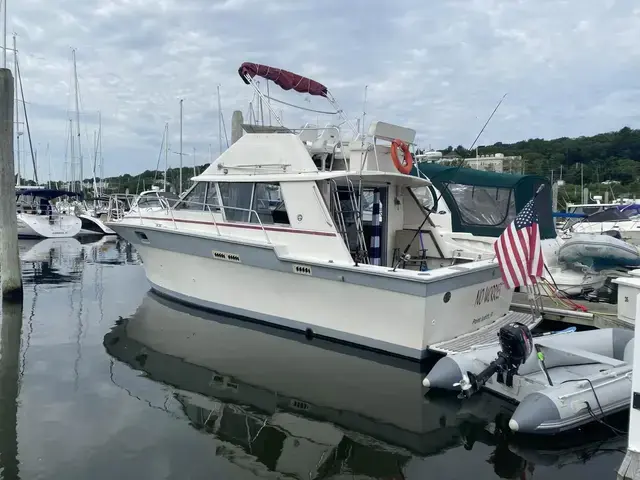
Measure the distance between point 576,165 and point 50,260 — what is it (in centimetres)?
4833

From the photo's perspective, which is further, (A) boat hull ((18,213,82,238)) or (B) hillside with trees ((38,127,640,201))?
(B) hillside with trees ((38,127,640,201))

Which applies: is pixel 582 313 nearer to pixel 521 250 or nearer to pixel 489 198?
pixel 521 250

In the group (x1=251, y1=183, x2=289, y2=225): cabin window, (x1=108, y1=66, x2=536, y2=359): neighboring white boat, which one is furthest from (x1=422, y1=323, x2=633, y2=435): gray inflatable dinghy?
(x1=251, y1=183, x2=289, y2=225): cabin window

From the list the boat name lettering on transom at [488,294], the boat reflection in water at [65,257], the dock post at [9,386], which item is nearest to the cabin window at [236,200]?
the dock post at [9,386]

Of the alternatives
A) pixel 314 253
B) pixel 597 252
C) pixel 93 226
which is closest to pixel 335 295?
pixel 314 253

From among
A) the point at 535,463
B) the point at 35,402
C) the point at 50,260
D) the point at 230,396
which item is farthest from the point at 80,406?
the point at 50,260

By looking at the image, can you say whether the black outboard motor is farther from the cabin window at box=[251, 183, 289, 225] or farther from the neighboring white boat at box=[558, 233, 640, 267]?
the neighboring white boat at box=[558, 233, 640, 267]

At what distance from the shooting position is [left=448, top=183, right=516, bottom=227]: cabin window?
39.4 feet

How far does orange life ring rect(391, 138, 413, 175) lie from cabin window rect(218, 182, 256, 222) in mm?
2250

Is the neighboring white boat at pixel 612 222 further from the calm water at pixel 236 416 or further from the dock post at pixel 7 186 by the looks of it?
the dock post at pixel 7 186

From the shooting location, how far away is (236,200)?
8.62 m

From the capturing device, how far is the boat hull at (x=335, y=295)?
21.6 ft

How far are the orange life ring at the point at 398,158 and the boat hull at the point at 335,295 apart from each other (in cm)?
181

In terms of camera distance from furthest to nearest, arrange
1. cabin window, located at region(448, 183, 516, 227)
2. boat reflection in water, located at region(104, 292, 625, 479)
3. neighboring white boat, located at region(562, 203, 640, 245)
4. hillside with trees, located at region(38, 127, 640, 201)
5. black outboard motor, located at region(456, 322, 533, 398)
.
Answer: hillside with trees, located at region(38, 127, 640, 201), neighboring white boat, located at region(562, 203, 640, 245), cabin window, located at region(448, 183, 516, 227), black outboard motor, located at region(456, 322, 533, 398), boat reflection in water, located at region(104, 292, 625, 479)
